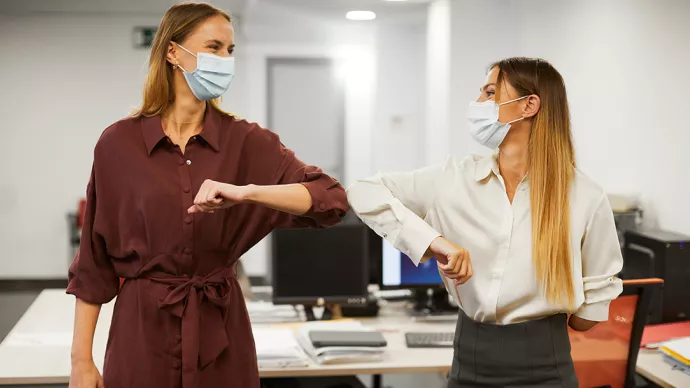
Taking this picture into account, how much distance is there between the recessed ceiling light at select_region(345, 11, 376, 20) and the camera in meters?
7.02

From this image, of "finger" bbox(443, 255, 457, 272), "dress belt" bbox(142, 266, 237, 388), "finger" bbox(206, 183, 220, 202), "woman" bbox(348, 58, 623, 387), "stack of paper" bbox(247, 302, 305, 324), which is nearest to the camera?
"finger" bbox(206, 183, 220, 202)

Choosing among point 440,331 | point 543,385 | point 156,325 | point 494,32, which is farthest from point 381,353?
point 494,32

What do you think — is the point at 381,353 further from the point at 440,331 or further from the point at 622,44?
the point at 622,44

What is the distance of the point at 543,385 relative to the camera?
1.83 metres

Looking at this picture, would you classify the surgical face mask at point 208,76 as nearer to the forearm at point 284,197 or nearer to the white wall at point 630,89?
the forearm at point 284,197

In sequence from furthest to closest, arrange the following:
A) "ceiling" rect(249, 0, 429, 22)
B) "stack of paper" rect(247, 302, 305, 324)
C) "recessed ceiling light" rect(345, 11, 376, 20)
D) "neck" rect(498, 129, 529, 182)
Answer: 1. "recessed ceiling light" rect(345, 11, 376, 20)
2. "ceiling" rect(249, 0, 429, 22)
3. "stack of paper" rect(247, 302, 305, 324)
4. "neck" rect(498, 129, 529, 182)

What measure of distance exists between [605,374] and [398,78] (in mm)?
4919

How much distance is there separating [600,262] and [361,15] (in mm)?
5543

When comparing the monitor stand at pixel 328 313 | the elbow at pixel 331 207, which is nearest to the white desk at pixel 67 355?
the monitor stand at pixel 328 313

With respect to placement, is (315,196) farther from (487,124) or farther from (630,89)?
(630,89)

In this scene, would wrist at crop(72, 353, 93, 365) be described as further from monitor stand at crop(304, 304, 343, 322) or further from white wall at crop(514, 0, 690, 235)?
white wall at crop(514, 0, 690, 235)

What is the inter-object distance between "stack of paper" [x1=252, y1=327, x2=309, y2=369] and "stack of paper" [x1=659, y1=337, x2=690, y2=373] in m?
1.33

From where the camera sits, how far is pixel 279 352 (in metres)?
2.69

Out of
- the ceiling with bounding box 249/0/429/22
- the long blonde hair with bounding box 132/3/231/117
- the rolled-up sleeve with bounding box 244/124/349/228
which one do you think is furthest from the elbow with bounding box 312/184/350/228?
the ceiling with bounding box 249/0/429/22
